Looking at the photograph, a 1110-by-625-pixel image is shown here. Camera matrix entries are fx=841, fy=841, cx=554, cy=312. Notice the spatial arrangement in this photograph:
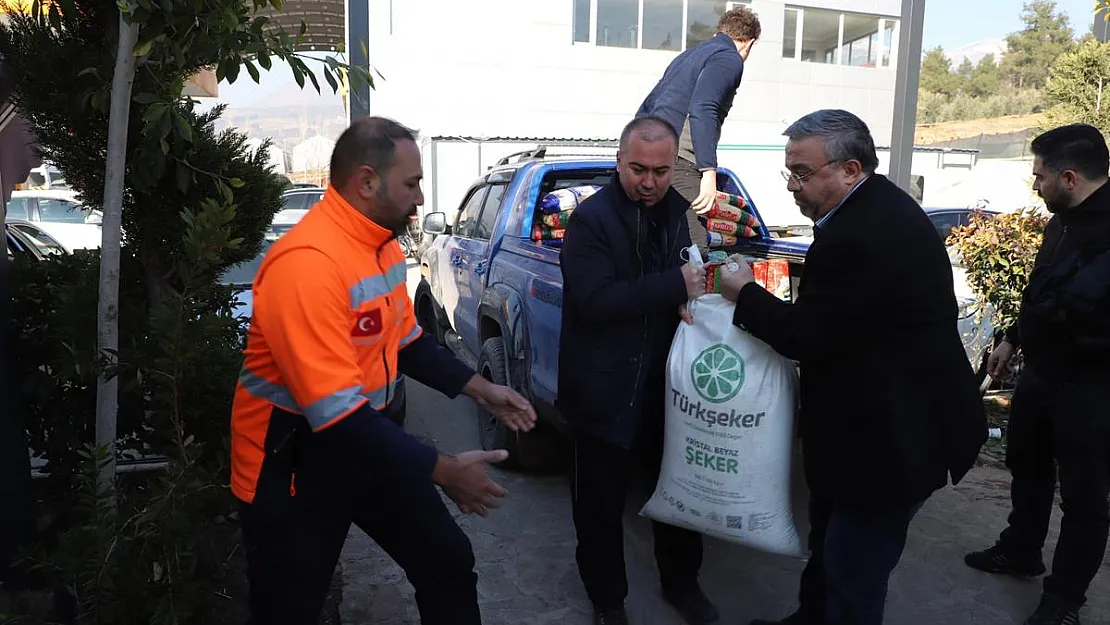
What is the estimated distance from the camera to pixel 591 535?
10.6 ft

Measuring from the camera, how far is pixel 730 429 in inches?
114

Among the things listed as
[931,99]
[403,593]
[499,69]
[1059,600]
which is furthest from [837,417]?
[931,99]

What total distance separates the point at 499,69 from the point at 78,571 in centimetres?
2058

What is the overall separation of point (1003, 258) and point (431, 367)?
486 centimetres

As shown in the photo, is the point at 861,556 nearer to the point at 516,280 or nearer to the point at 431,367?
the point at 431,367

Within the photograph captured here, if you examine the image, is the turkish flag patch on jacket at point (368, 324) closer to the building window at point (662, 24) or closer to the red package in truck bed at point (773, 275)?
the red package in truck bed at point (773, 275)

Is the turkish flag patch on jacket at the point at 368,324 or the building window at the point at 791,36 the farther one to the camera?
the building window at the point at 791,36

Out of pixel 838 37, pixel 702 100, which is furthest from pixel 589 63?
pixel 702 100

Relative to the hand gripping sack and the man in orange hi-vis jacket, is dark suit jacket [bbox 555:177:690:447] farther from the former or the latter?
the man in orange hi-vis jacket

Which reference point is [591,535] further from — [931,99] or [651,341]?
[931,99]

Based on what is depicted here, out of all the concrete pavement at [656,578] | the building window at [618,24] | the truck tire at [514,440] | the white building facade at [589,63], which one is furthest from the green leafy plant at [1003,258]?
the building window at [618,24]

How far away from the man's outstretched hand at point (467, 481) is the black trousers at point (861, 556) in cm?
112

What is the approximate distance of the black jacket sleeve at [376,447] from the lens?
2084mm

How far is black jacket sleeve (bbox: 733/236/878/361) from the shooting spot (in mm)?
2410
